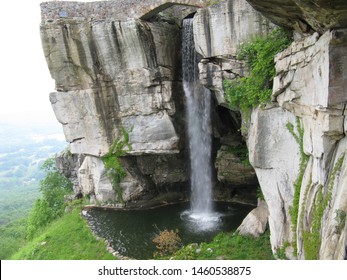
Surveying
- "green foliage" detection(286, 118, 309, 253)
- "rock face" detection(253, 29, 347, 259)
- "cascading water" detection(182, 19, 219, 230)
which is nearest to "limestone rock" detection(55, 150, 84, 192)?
"cascading water" detection(182, 19, 219, 230)

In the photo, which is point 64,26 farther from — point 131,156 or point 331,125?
point 331,125

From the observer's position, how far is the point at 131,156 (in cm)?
2250

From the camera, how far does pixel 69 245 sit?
16719mm

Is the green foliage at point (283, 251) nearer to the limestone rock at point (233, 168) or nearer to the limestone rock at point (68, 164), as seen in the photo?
the limestone rock at point (233, 168)

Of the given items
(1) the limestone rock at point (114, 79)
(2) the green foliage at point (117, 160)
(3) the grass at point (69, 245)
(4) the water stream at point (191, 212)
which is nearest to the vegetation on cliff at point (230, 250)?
(4) the water stream at point (191, 212)

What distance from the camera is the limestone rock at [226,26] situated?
14.9 metres

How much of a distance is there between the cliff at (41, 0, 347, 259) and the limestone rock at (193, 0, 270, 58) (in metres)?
0.05

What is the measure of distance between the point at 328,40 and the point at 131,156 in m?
16.4

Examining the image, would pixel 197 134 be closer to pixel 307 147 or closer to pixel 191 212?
pixel 191 212

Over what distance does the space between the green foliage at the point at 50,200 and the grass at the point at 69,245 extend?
3.74 m

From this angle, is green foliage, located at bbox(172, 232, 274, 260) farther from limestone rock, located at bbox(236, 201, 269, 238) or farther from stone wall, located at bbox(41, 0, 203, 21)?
stone wall, located at bbox(41, 0, 203, 21)

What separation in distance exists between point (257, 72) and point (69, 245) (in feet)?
40.6

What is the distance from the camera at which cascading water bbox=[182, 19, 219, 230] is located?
1905cm

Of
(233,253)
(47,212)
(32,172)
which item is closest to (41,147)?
(32,172)
